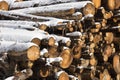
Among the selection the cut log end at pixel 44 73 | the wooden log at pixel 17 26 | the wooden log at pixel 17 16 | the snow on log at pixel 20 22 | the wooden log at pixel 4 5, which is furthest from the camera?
the wooden log at pixel 4 5

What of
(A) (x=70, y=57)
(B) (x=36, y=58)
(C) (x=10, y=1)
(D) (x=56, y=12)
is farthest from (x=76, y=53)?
(C) (x=10, y=1)

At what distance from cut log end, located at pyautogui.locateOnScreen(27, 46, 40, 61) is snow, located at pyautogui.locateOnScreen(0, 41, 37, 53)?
0.04 m

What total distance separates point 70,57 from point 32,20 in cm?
90

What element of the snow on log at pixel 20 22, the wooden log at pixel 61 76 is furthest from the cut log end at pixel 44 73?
the snow on log at pixel 20 22

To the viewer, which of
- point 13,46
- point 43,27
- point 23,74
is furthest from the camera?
point 43,27

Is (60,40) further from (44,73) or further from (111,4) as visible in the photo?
(111,4)

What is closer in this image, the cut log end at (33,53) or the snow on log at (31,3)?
the cut log end at (33,53)

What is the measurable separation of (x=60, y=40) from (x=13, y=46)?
0.72 m

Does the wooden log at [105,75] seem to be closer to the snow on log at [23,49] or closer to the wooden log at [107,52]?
the wooden log at [107,52]

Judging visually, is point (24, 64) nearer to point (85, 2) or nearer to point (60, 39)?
point (60, 39)

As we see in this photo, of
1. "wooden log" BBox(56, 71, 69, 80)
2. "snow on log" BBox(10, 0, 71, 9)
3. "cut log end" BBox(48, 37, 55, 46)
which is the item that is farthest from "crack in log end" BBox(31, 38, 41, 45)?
"snow on log" BBox(10, 0, 71, 9)

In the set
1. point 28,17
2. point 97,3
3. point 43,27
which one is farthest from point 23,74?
point 97,3

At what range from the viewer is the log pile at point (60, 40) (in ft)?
12.7

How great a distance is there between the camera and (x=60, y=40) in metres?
4.35
